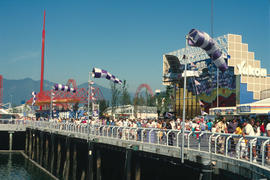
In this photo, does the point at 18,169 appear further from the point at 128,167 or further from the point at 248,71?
the point at 248,71

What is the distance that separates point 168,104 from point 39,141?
5024 centimetres

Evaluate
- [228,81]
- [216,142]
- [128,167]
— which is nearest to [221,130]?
[216,142]

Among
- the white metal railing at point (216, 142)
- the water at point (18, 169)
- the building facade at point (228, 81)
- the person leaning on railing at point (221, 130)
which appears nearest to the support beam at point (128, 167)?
the white metal railing at point (216, 142)

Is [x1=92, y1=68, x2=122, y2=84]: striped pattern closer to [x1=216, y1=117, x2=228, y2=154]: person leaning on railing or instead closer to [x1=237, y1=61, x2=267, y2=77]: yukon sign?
[x1=216, y1=117, x2=228, y2=154]: person leaning on railing

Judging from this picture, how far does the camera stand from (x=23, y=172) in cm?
3956

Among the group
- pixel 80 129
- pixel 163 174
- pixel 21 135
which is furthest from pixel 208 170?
pixel 21 135

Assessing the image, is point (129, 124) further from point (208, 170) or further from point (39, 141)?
point (39, 141)

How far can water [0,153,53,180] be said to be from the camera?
36844mm

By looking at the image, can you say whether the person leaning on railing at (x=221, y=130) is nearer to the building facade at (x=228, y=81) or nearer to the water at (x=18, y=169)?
the water at (x=18, y=169)

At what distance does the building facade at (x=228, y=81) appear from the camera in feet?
181

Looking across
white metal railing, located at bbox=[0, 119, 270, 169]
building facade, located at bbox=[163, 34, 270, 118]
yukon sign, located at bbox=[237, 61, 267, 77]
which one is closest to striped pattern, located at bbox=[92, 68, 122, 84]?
white metal railing, located at bbox=[0, 119, 270, 169]

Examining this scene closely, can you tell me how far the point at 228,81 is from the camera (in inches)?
2311

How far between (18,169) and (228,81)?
34054mm

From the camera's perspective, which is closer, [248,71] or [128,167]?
[128,167]
